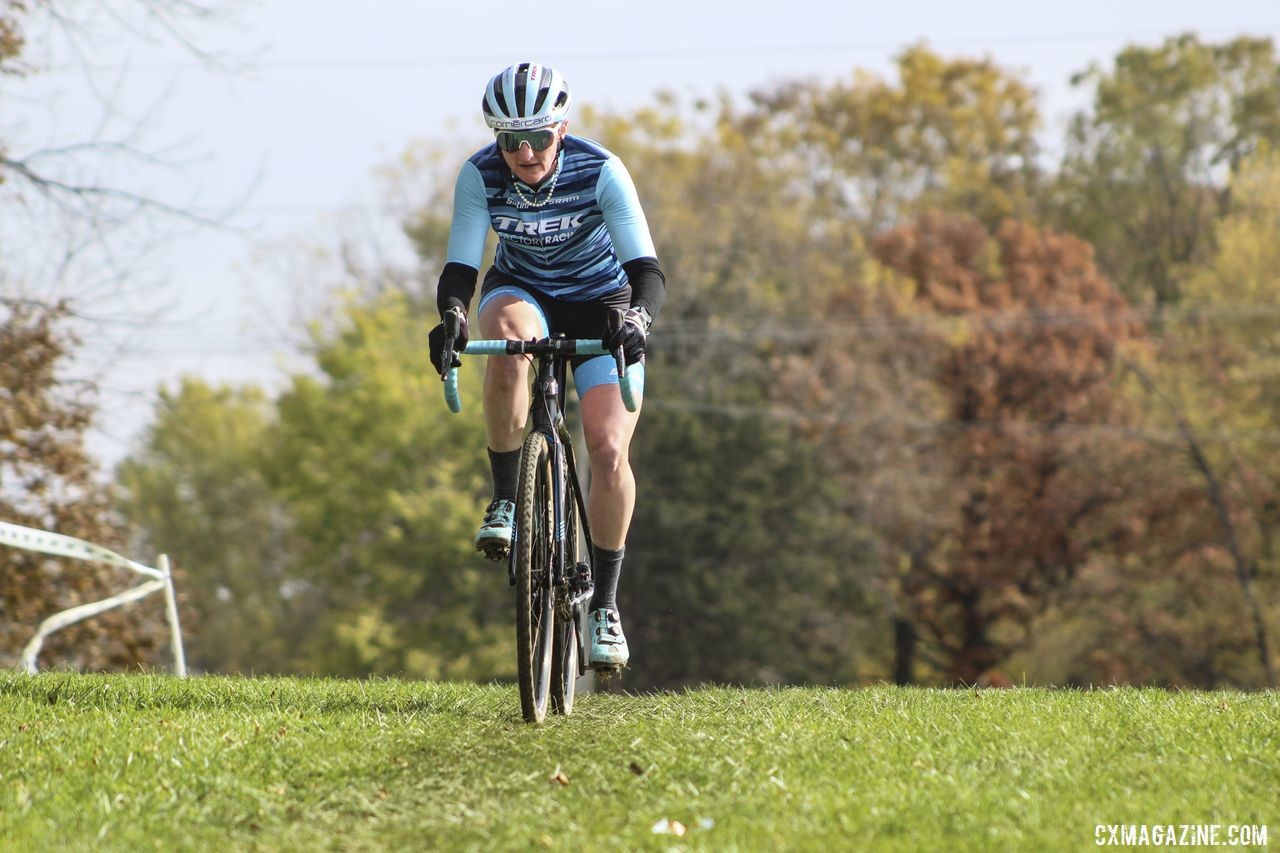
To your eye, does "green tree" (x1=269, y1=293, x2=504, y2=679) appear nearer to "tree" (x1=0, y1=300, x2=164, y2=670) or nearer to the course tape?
"tree" (x1=0, y1=300, x2=164, y2=670)

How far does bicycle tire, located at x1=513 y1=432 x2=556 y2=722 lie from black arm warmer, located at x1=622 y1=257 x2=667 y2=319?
28.4 inches

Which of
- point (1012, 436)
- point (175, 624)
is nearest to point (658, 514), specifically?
point (1012, 436)

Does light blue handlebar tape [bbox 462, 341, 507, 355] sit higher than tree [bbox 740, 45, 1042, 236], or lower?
lower

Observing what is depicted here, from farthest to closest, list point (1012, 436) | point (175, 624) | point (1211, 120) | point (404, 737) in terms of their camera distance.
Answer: point (1211, 120) < point (1012, 436) < point (175, 624) < point (404, 737)

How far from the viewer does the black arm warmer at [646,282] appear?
6.68m

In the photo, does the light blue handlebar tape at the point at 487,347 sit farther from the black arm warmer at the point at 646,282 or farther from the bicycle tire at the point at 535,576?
the black arm warmer at the point at 646,282

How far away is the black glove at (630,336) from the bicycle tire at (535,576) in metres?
0.54

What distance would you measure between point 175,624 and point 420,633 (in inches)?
1161

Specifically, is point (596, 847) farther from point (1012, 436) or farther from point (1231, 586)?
point (1012, 436)

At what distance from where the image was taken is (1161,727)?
6.32 m

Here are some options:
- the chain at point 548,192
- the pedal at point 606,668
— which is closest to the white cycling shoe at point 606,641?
the pedal at point 606,668

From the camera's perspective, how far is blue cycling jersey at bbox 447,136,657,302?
6805 millimetres

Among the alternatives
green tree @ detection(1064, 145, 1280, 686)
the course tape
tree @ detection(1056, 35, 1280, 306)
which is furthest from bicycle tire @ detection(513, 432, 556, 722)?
tree @ detection(1056, 35, 1280, 306)

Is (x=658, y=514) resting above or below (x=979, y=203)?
below
